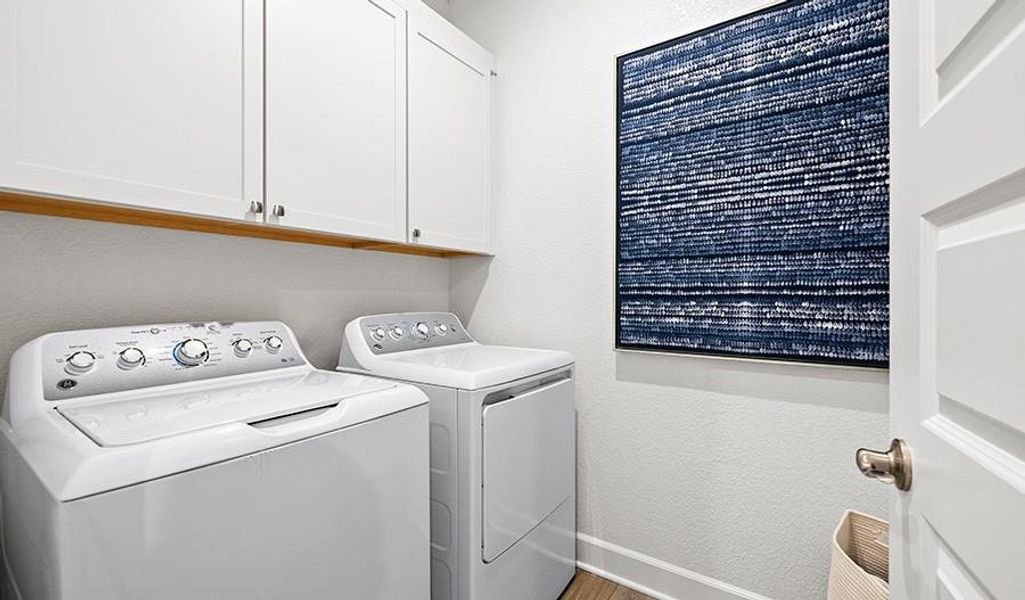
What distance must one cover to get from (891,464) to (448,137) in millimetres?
1764

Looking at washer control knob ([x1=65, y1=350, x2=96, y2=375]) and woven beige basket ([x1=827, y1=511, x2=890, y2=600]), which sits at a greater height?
washer control knob ([x1=65, y1=350, x2=96, y2=375])

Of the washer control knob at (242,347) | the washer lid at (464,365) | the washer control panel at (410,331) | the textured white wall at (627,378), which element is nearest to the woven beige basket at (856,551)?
the textured white wall at (627,378)

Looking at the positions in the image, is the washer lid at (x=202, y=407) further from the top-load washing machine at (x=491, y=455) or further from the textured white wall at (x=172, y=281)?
the textured white wall at (x=172, y=281)

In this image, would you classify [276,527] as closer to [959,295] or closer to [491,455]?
[491,455]

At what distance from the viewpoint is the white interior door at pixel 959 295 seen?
0.40 m

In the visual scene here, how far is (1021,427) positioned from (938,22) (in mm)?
478

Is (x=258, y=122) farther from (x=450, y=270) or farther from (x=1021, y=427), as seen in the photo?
(x=1021, y=427)

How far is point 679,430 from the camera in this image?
174 centimetres

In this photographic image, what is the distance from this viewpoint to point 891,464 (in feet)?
2.12

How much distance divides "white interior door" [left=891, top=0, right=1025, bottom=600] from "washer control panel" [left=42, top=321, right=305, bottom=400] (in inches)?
59.0

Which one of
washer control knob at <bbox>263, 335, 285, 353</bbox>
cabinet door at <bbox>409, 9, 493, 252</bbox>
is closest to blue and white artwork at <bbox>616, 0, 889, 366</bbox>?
cabinet door at <bbox>409, 9, 493, 252</bbox>

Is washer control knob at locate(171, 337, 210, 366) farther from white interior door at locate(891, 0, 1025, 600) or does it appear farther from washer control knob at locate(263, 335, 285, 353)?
white interior door at locate(891, 0, 1025, 600)

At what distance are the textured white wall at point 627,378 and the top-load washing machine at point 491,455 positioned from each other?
21 centimetres

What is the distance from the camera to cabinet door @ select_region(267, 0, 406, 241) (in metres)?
1.35
